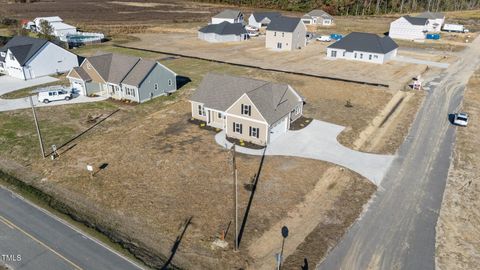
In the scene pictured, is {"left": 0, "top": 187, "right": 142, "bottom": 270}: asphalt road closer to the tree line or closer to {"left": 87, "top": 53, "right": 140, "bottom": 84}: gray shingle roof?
{"left": 87, "top": 53, "right": 140, "bottom": 84}: gray shingle roof

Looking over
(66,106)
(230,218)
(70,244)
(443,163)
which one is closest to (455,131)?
(443,163)

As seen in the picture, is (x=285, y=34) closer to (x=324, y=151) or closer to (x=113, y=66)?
(x=113, y=66)

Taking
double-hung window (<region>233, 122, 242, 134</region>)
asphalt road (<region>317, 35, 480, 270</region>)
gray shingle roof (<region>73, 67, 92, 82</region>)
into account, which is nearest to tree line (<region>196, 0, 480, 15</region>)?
asphalt road (<region>317, 35, 480, 270</region>)

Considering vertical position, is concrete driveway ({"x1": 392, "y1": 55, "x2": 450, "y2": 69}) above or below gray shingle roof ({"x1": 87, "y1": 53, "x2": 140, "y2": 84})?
below

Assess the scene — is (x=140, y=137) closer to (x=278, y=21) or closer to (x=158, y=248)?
(x=158, y=248)

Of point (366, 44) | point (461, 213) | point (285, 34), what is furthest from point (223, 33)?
point (461, 213)

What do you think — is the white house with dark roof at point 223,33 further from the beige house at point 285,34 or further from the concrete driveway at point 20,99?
the concrete driveway at point 20,99
